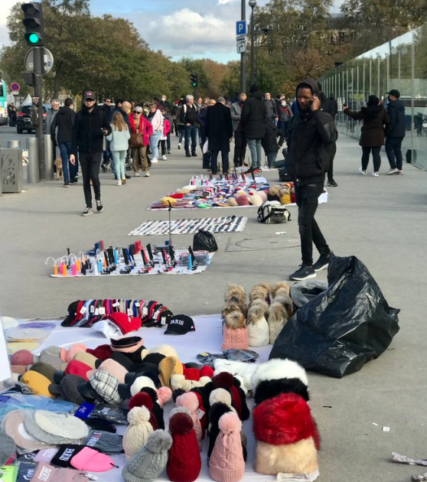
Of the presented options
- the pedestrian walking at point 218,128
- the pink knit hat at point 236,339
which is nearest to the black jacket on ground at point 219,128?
the pedestrian walking at point 218,128

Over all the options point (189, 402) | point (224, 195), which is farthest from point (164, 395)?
point (224, 195)

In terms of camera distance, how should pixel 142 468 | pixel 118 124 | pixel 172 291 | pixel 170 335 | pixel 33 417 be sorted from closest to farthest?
pixel 142 468 → pixel 33 417 → pixel 170 335 → pixel 172 291 → pixel 118 124

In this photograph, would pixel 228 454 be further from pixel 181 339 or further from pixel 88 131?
pixel 88 131

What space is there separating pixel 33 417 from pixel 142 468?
82 cm

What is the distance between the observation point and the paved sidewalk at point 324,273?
470cm

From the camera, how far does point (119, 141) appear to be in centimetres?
1711

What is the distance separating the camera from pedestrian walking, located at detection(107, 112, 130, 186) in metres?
17.1

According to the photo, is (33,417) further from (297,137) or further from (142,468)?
(297,137)

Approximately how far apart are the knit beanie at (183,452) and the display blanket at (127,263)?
4764mm

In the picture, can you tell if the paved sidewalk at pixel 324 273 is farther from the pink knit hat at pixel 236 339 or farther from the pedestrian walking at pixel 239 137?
the pedestrian walking at pixel 239 137

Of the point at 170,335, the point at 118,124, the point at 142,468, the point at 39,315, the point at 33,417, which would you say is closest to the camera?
the point at 142,468

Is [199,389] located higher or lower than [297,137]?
lower

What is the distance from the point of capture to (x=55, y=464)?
14.1 feet

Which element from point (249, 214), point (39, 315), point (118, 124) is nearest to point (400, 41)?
point (118, 124)
